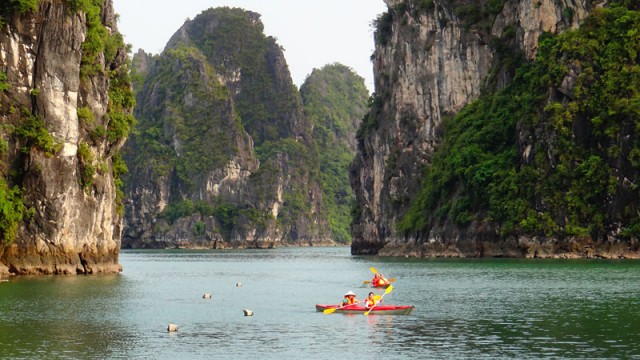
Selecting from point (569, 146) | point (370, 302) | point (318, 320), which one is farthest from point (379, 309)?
point (569, 146)

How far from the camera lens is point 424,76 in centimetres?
12112

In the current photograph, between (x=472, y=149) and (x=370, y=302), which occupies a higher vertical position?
(x=472, y=149)

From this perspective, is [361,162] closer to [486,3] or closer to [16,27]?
[486,3]

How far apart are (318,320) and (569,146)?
2178 inches

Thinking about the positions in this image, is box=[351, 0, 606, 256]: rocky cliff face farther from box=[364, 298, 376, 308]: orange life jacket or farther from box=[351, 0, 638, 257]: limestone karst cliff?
box=[364, 298, 376, 308]: orange life jacket

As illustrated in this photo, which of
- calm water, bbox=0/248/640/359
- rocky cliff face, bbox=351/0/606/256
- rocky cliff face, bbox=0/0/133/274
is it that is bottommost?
calm water, bbox=0/248/640/359

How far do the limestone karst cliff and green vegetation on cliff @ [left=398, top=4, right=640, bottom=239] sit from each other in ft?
0.51

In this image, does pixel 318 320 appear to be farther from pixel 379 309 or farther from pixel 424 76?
pixel 424 76

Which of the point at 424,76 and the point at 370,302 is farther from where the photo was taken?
the point at 424,76

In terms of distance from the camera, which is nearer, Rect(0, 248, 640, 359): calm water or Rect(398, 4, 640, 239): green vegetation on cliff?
Rect(0, 248, 640, 359): calm water

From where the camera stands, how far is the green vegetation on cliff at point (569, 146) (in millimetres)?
86625

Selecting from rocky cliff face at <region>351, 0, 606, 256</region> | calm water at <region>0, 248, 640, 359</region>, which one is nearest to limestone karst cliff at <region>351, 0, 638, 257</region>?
rocky cliff face at <region>351, 0, 606, 256</region>

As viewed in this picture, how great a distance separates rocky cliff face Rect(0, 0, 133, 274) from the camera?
61750 mm

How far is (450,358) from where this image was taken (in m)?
29.4
